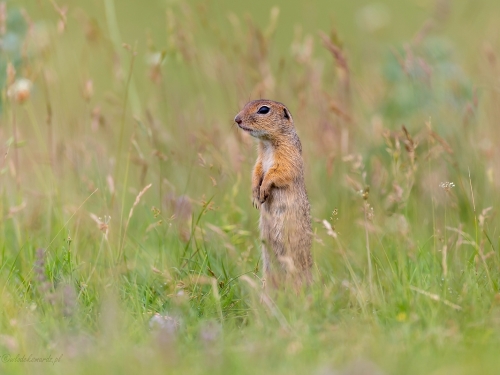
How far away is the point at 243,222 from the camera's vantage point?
5727 mm

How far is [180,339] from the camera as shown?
3738mm

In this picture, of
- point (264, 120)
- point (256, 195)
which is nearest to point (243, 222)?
point (256, 195)

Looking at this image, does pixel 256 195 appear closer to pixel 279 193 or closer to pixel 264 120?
pixel 279 193

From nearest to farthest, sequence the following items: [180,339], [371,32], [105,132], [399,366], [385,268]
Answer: [399,366]
[180,339]
[385,268]
[105,132]
[371,32]

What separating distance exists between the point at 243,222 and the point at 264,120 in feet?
3.40

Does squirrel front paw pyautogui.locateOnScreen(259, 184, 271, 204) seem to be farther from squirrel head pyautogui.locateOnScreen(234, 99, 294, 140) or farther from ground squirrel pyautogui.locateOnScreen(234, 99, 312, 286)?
squirrel head pyautogui.locateOnScreen(234, 99, 294, 140)

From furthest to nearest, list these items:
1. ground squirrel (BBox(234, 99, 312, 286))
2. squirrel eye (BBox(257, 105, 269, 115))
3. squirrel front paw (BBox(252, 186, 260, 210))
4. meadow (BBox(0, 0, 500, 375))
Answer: squirrel eye (BBox(257, 105, 269, 115))
squirrel front paw (BBox(252, 186, 260, 210))
ground squirrel (BBox(234, 99, 312, 286))
meadow (BBox(0, 0, 500, 375))

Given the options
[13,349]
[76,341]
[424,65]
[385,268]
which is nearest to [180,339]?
[76,341]

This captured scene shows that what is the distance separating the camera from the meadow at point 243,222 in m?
3.46

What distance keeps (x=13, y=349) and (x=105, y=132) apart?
365cm

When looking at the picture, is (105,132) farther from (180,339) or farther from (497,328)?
(497,328)

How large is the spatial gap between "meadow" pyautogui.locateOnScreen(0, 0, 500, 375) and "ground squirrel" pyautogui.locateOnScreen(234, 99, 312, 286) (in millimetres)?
163

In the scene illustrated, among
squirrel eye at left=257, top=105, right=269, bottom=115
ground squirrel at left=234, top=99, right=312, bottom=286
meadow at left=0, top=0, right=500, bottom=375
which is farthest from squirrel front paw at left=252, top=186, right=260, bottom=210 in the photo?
squirrel eye at left=257, top=105, right=269, bottom=115

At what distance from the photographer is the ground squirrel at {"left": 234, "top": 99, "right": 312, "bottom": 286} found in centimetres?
461
